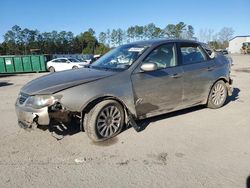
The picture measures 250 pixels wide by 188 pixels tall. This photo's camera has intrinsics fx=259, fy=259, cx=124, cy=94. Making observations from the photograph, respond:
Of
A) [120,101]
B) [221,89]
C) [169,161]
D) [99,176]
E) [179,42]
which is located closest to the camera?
[99,176]

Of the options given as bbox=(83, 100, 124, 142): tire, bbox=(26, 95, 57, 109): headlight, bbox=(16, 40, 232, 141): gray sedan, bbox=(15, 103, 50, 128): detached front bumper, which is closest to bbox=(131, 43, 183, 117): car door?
bbox=(16, 40, 232, 141): gray sedan

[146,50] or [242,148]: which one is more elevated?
[146,50]

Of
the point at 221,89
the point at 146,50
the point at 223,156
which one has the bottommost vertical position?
the point at 223,156

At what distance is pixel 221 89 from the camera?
6.25m

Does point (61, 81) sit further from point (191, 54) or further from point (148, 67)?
point (191, 54)

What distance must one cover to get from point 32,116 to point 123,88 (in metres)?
1.54

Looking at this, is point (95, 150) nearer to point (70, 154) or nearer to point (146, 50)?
point (70, 154)

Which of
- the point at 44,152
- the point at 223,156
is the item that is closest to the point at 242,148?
the point at 223,156

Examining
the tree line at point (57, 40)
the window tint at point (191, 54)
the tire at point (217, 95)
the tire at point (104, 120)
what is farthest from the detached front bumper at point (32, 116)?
the tree line at point (57, 40)

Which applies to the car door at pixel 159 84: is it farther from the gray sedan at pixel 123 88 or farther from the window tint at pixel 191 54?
the window tint at pixel 191 54

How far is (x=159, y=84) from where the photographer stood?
4.87 m

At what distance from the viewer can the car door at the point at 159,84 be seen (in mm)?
4664

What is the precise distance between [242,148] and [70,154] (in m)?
2.62

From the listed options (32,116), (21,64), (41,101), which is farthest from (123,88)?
(21,64)
